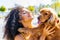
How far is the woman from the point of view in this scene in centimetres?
131

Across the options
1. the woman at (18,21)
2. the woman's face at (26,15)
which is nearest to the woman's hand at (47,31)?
the woman at (18,21)

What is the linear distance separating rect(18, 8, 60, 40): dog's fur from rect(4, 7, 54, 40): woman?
38mm

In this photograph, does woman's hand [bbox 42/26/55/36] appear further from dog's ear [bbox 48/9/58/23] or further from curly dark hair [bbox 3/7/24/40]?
curly dark hair [bbox 3/7/24/40]

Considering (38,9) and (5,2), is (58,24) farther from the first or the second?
(5,2)

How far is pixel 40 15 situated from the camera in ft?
4.26

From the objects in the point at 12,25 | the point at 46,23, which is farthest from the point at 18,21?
the point at 46,23

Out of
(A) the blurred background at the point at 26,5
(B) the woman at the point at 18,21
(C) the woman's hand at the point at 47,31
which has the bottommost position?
(C) the woman's hand at the point at 47,31

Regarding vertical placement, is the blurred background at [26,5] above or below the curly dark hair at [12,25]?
above

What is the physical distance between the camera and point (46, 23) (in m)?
1.29

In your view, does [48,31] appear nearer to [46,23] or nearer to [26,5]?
[46,23]

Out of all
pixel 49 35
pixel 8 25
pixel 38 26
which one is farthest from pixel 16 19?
pixel 49 35

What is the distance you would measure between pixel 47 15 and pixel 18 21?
0.84 ft

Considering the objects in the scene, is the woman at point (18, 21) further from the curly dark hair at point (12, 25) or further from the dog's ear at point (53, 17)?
the dog's ear at point (53, 17)

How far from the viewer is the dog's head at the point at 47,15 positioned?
4.17 feet
